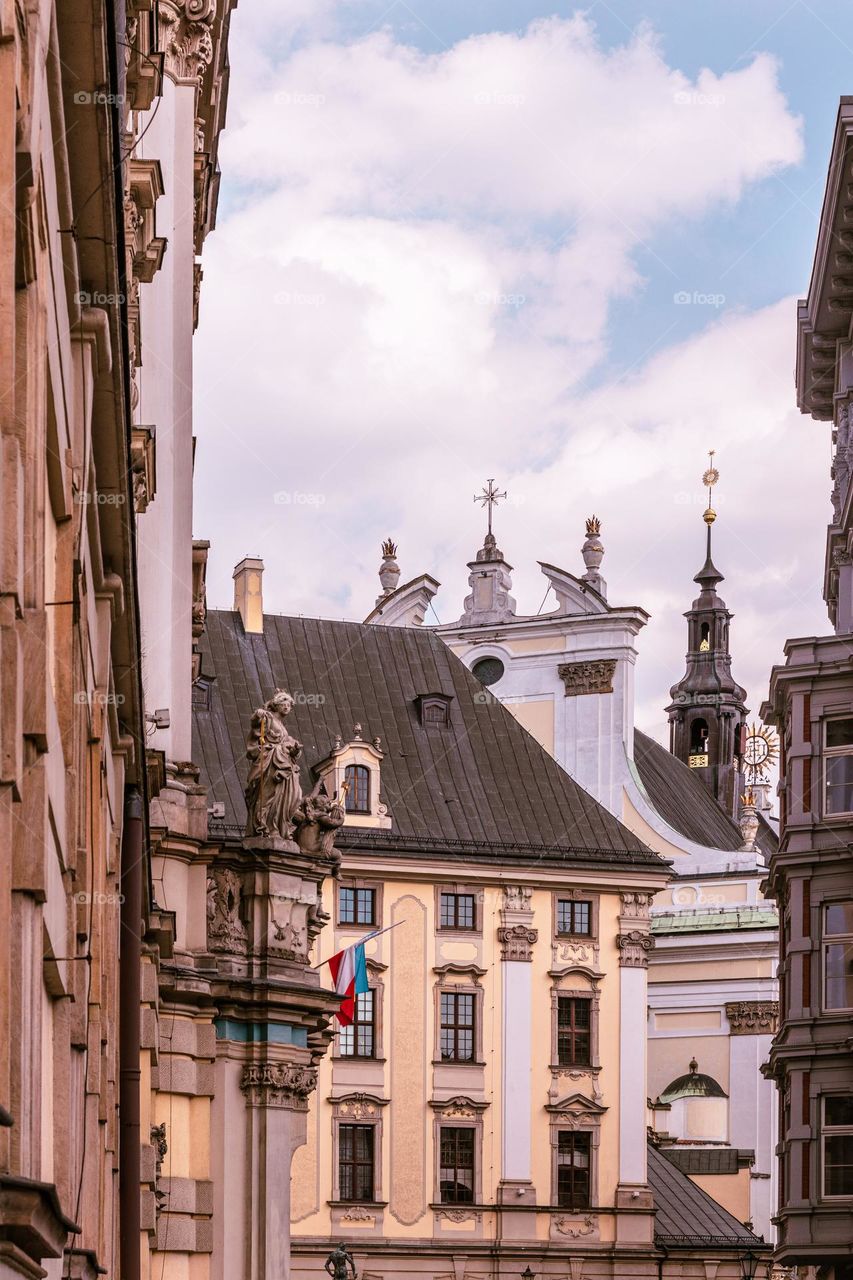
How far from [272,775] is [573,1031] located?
30293 millimetres

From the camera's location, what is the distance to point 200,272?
3628cm

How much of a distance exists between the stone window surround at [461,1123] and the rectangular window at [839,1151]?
20583 millimetres

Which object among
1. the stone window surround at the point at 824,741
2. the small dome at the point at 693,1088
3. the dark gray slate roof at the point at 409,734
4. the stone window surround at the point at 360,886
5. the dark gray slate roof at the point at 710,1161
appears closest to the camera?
the stone window surround at the point at 824,741

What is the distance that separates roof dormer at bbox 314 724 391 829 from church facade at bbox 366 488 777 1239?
11720 millimetres

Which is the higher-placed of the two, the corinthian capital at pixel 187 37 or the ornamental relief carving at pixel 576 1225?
the corinthian capital at pixel 187 37

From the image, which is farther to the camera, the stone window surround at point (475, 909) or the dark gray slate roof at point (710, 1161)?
the dark gray slate roof at point (710, 1161)

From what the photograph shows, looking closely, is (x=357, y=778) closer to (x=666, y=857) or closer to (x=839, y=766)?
(x=666, y=857)

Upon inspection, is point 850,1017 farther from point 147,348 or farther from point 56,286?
point 56,286

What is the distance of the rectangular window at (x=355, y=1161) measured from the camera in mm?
59188

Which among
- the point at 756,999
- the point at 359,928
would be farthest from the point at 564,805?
the point at 756,999

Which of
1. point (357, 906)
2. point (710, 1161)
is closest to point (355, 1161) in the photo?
point (357, 906)

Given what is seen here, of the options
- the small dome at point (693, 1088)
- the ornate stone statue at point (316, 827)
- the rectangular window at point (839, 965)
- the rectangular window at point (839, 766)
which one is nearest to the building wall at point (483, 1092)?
the small dome at point (693, 1088)

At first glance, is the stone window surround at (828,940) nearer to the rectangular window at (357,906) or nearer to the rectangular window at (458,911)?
the rectangular window at (357,906)

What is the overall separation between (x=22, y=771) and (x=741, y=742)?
4706 inches
